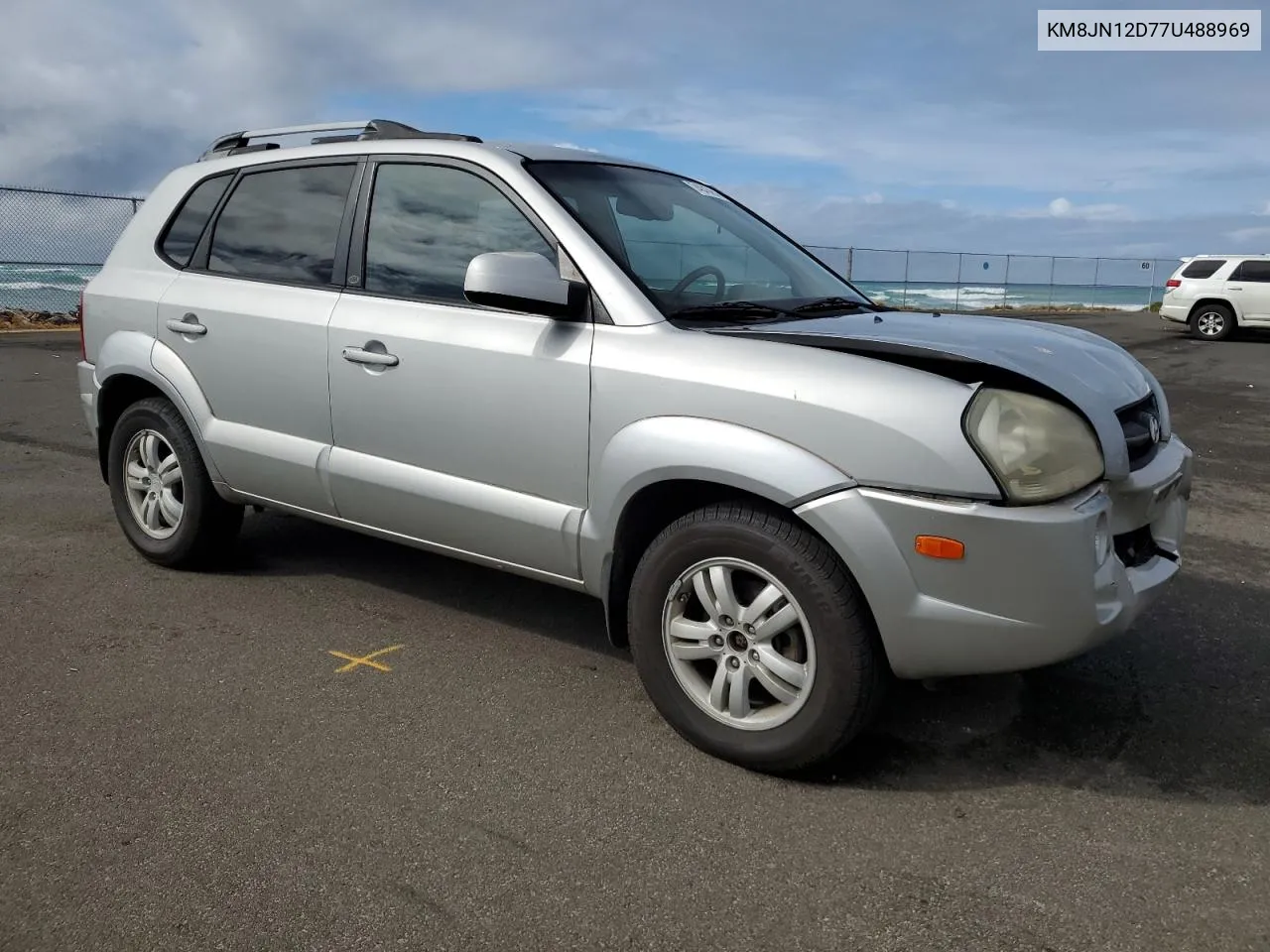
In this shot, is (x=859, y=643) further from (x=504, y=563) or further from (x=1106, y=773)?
(x=504, y=563)

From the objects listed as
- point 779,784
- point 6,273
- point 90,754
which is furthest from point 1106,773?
point 6,273

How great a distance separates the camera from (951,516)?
2.71 meters

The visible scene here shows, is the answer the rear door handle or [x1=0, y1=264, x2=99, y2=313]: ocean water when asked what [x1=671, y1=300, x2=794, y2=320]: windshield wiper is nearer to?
the rear door handle

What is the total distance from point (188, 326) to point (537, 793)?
2.63 m

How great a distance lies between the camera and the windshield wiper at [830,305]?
3844mm

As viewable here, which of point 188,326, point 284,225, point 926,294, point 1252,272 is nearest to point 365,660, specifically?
point 188,326

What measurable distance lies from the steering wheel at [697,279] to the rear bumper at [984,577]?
3.25 ft

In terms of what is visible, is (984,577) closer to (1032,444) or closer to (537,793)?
(1032,444)

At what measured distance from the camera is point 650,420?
10.4ft

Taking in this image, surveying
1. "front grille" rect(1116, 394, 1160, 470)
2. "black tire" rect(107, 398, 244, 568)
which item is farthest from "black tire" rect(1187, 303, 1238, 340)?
"black tire" rect(107, 398, 244, 568)

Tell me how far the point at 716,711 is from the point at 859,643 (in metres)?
0.51

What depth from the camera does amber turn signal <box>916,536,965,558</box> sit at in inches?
107

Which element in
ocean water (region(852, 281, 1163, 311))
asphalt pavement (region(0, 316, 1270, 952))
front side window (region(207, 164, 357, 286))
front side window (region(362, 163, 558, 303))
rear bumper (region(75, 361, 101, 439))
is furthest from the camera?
ocean water (region(852, 281, 1163, 311))

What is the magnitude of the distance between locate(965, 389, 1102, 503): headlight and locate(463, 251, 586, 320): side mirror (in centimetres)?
127
